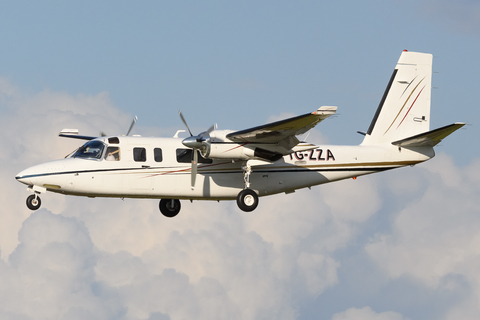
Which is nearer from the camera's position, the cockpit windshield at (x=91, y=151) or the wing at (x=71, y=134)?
the cockpit windshield at (x=91, y=151)

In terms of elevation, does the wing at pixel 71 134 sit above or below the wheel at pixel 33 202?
above

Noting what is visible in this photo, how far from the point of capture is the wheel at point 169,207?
78.2ft

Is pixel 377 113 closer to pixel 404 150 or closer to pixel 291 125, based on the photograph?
pixel 404 150

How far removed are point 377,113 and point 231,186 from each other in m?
6.73

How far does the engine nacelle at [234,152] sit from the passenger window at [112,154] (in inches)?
108

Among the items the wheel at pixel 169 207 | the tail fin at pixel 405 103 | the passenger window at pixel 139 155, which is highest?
the tail fin at pixel 405 103

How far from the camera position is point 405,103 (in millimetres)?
24250

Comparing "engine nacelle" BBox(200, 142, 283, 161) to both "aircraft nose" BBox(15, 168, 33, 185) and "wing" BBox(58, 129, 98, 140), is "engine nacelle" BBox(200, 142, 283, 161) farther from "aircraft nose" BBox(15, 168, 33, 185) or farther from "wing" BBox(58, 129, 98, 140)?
"wing" BBox(58, 129, 98, 140)

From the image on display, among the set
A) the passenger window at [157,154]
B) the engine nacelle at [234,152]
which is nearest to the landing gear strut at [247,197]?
the engine nacelle at [234,152]

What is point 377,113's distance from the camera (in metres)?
24.3

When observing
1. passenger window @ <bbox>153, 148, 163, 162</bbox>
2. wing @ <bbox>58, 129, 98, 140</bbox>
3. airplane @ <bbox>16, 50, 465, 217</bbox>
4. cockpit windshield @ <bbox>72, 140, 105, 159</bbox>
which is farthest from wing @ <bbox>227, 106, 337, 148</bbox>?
wing @ <bbox>58, 129, 98, 140</bbox>

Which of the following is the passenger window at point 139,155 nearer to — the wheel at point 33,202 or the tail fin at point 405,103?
the wheel at point 33,202

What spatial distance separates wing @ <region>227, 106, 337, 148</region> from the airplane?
3 centimetres

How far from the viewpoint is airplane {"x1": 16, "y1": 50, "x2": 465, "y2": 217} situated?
2017cm
